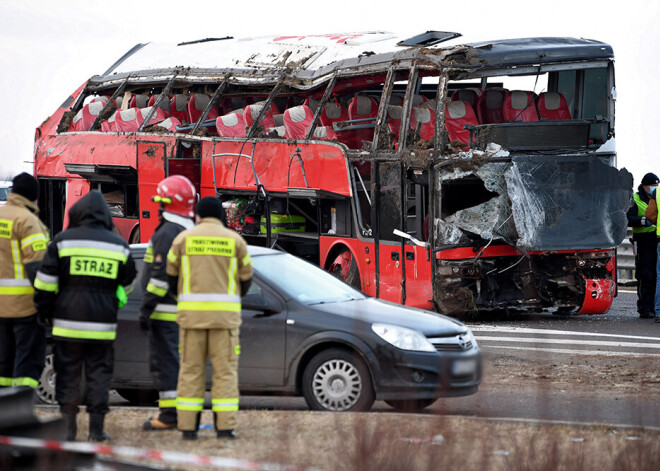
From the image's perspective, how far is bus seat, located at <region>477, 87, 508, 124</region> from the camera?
15992mm

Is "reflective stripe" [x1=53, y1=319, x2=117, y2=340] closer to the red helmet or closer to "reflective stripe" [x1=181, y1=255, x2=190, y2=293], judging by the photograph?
"reflective stripe" [x1=181, y1=255, x2=190, y2=293]

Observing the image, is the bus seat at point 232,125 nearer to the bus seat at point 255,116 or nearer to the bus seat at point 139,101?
the bus seat at point 255,116

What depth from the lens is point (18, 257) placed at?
28.0ft

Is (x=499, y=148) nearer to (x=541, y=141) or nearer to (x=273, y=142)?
(x=541, y=141)

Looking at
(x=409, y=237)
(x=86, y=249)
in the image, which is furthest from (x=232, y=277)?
(x=409, y=237)

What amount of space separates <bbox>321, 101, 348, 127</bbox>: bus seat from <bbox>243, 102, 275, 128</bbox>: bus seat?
1.53m

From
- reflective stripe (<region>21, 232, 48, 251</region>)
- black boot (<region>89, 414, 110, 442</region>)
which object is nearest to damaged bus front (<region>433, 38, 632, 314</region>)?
reflective stripe (<region>21, 232, 48, 251</region>)

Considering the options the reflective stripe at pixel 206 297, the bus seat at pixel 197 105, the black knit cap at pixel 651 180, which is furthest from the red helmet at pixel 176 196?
the bus seat at pixel 197 105

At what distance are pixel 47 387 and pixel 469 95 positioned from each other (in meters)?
8.18

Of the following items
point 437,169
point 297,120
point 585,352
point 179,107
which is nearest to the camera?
point 585,352

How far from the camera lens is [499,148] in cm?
1455

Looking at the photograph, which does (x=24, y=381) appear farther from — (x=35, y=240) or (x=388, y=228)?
(x=388, y=228)

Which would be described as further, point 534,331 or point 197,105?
point 197,105

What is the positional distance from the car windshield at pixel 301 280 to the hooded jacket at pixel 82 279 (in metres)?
1.92
